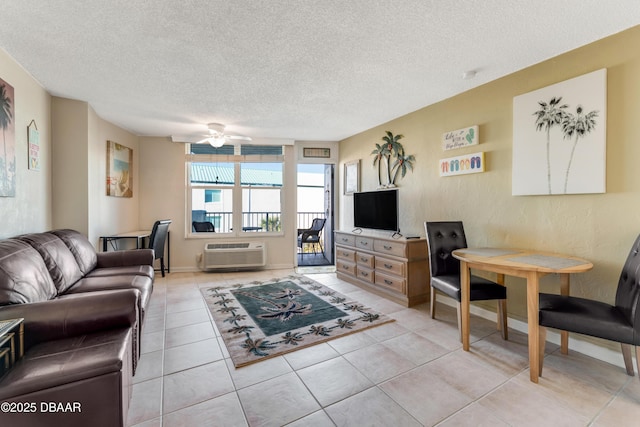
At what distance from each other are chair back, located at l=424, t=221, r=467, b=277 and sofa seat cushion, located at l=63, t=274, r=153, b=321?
264 cm

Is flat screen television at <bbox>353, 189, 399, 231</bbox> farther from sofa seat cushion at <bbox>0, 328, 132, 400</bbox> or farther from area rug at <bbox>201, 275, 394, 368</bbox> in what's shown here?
sofa seat cushion at <bbox>0, 328, 132, 400</bbox>

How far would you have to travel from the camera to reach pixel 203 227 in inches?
200

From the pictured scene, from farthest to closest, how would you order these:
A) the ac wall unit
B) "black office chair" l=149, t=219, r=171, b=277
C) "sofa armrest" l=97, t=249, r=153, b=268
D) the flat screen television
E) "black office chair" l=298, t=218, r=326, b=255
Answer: "black office chair" l=298, t=218, r=326, b=255
the ac wall unit
"black office chair" l=149, t=219, r=171, b=277
the flat screen television
"sofa armrest" l=97, t=249, r=153, b=268

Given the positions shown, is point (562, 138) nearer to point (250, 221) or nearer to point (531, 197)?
point (531, 197)

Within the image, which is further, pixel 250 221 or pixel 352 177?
pixel 250 221

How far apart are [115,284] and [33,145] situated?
1.67 meters

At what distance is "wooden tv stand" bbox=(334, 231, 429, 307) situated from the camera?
3.21m

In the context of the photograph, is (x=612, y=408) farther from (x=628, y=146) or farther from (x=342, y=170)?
(x=342, y=170)

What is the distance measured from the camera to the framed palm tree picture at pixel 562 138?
6.92 feet

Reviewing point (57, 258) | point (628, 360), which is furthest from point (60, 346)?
point (628, 360)

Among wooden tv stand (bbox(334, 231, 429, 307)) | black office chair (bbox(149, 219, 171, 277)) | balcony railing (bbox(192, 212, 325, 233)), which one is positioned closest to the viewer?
wooden tv stand (bbox(334, 231, 429, 307))

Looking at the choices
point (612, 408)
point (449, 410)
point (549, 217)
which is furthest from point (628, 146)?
point (449, 410)

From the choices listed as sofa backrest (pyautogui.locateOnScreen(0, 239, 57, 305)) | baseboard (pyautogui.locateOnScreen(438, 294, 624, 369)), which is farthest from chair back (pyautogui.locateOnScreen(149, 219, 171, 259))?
baseboard (pyautogui.locateOnScreen(438, 294, 624, 369))

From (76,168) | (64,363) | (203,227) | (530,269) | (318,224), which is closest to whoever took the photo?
(64,363)
